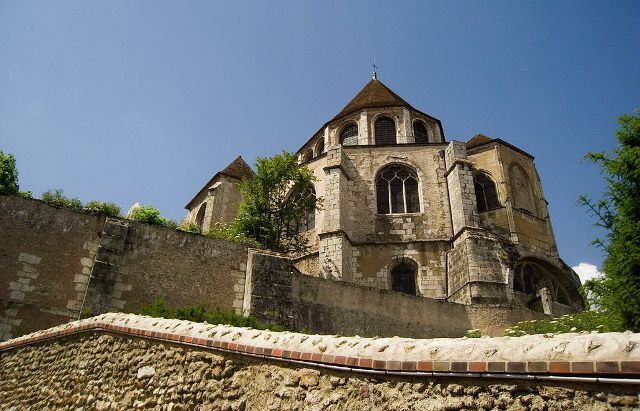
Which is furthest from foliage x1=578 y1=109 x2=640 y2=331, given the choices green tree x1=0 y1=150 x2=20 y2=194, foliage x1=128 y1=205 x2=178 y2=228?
green tree x1=0 y1=150 x2=20 y2=194

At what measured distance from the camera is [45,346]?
7.77 meters

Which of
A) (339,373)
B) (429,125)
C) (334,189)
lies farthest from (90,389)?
(429,125)

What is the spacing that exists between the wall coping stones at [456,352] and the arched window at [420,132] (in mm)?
20875

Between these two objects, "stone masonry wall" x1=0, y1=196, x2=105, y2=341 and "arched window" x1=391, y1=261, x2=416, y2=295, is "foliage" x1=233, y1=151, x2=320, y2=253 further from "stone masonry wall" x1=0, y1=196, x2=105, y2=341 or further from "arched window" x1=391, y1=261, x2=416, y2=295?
"stone masonry wall" x1=0, y1=196, x2=105, y2=341

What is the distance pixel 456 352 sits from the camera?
332cm

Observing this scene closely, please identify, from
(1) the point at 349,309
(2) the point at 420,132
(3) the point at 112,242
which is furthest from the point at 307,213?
(3) the point at 112,242

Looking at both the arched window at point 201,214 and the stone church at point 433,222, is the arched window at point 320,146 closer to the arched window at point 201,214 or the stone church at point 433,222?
the stone church at point 433,222

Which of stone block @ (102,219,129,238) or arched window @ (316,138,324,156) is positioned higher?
arched window @ (316,138,324,156)

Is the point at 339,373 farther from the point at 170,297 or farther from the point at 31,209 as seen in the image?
the point at 31,209

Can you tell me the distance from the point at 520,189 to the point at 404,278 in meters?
7.45

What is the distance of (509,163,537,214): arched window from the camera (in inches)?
834

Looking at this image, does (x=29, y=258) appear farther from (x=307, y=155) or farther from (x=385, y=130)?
(x=385, y=130)

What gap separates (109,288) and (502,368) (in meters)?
9.83

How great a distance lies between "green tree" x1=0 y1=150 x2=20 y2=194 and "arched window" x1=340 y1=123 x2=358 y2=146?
48.3 ft
